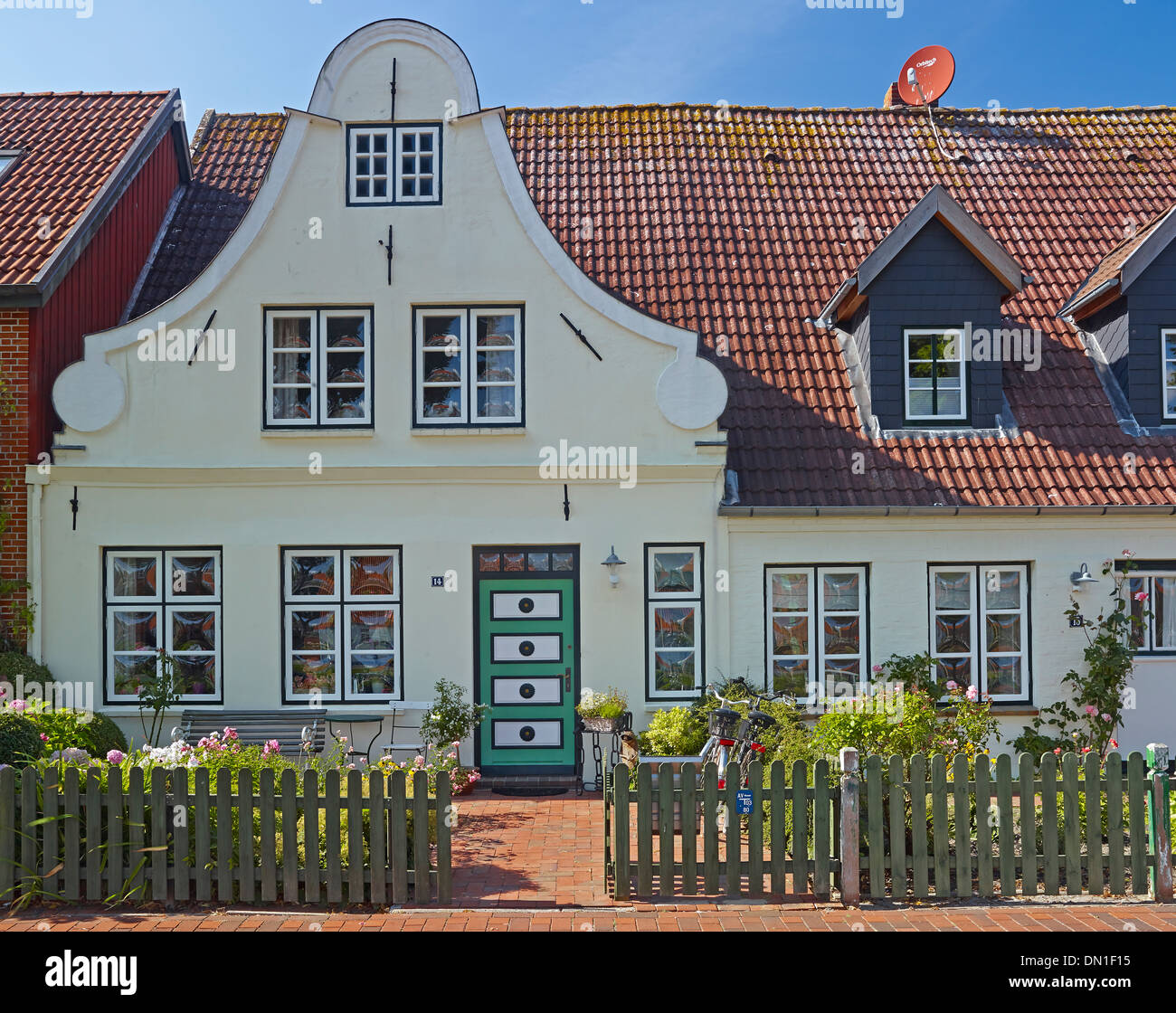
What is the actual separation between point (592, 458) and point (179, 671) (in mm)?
5423

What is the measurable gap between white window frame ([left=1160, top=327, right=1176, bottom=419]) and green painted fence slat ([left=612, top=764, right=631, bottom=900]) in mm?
9489

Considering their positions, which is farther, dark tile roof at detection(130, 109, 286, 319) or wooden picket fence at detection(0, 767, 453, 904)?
dark tile roof at detection(130, 109, 286, 319)

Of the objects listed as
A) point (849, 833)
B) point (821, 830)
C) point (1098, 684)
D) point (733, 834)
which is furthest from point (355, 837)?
point (1098, 684)

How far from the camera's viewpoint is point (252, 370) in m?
11.8

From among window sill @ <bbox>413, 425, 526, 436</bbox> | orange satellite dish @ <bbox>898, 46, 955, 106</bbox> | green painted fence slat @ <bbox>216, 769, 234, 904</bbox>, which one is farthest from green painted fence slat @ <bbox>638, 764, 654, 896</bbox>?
orange satellite dish @ <bbox>898, 46, 955, 106</bbox>

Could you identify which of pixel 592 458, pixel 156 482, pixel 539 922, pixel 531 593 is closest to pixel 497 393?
pixel 592 458

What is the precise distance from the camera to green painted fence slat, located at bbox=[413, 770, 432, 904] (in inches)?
278

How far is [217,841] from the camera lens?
23.2 feet

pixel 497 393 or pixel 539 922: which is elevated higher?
pixel 497 393

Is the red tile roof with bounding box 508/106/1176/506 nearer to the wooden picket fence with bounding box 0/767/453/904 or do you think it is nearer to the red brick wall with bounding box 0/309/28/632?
the wooden picket fence with bounding box 0/767/453/904

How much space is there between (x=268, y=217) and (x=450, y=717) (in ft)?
20.5

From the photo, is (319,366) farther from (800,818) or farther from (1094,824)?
(1094,824)

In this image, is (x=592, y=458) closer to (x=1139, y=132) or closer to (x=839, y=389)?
(x=839, y=389)

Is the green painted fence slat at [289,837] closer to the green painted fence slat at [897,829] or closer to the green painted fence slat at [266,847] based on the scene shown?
the green painted fence slat at [266,847]
